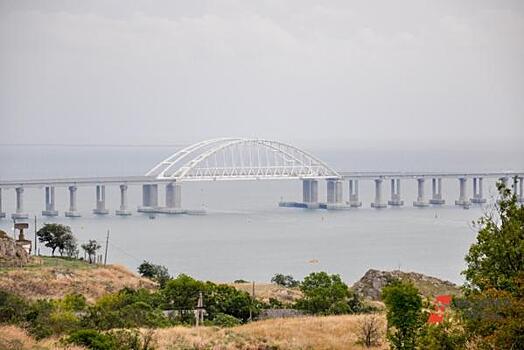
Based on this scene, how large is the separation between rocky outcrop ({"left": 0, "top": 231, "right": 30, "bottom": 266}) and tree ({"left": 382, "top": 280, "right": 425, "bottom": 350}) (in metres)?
12.1

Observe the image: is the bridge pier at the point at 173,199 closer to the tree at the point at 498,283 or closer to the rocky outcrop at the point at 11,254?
the rocky outcrop at the point at 11,254

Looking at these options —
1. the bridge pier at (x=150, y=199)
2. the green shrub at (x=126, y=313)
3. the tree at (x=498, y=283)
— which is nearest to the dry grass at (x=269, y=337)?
the green shrub at (x=126, y=313)

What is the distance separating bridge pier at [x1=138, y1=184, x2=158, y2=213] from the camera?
7381 centimetres

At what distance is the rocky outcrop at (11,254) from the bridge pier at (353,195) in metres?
58.3

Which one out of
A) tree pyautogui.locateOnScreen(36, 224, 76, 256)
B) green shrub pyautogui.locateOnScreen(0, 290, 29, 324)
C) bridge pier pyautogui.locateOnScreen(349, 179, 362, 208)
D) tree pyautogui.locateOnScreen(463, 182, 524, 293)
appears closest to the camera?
tree pyautogui.locateOnScreen(463, 182, 524, 293)

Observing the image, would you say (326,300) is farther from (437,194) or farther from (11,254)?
(437,194)

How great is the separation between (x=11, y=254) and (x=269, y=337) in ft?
37.3

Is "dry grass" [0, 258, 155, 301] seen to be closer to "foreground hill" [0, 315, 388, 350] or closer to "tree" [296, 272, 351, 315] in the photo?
"tree" [296, 272, 351, 315]

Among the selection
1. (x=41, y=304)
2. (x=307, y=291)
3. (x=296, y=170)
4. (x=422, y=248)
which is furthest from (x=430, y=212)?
(x=41, y=304)

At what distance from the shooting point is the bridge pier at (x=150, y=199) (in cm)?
7381

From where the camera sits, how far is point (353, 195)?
84438 mm

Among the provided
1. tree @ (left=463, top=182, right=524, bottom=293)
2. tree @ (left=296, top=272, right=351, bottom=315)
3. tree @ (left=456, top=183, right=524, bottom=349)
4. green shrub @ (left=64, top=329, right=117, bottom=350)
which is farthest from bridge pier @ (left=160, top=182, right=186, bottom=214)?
tree @ (left=463, top=182, right=524, bottom=293)

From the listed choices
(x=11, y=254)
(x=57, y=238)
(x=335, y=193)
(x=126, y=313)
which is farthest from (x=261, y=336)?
(x=335, y=193)

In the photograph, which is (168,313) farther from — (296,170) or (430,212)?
(296,170)
